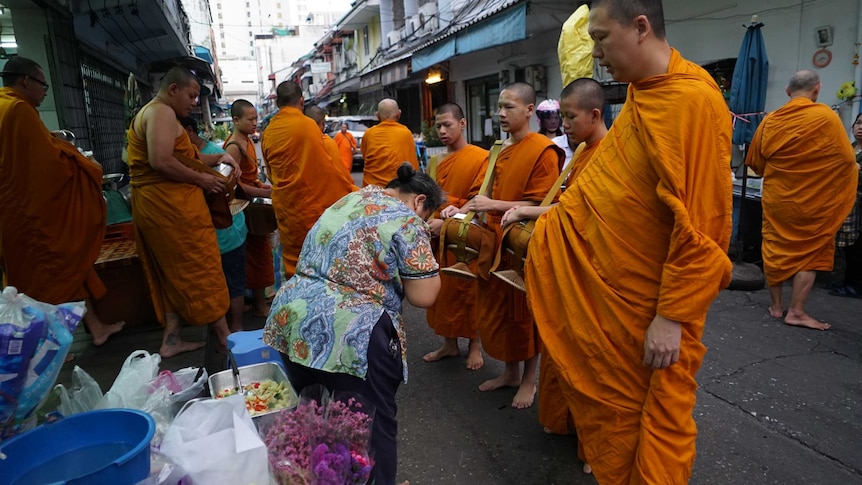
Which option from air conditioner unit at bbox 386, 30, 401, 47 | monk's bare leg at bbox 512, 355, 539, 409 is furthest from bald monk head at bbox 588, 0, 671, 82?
air conditioner unit at bbox 386, 30, 401, 47

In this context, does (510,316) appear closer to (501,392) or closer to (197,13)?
(501,392)

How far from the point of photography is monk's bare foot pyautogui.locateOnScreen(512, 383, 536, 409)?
3.06 m

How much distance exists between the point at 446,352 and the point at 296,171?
6.07 ft

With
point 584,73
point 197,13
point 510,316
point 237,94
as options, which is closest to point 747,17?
point 584,73

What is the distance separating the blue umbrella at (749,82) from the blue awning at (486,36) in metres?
2.94

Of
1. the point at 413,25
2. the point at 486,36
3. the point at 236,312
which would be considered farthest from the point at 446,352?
the point at 413,25

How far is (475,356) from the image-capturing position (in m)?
3.64

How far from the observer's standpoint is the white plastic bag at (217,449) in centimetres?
142

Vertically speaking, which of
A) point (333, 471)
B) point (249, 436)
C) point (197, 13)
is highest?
point (197, 13)

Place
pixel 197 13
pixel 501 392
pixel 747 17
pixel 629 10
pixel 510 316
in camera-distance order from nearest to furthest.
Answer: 1. pixel 629 10
2. pixel 510 316
3. pixel 501 392
4. pixel 747 17
5. pixel 197 13

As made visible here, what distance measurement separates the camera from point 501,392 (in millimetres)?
3271

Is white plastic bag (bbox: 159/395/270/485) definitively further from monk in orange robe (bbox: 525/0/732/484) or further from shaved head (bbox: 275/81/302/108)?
shaved head (bbox: 275/81/302/108)

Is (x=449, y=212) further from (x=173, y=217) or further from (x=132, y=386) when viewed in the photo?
(x=132, y=386)

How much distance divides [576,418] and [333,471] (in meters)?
0.93
